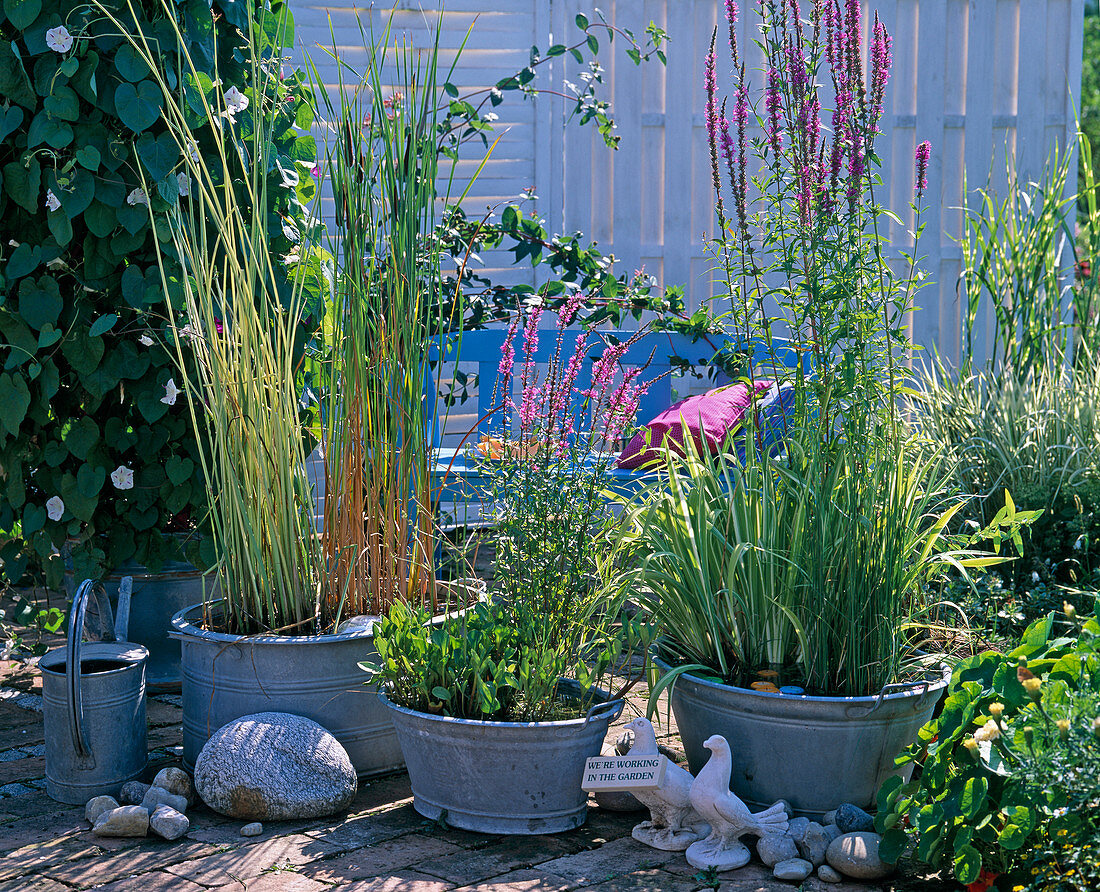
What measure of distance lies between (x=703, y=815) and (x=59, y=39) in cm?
216

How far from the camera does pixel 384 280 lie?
260 cm

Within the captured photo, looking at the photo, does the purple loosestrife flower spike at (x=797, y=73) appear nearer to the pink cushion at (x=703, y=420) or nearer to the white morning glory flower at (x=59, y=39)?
the pink cushion at (x=703, y=420)

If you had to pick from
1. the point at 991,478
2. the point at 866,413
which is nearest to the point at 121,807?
the point at 866,413

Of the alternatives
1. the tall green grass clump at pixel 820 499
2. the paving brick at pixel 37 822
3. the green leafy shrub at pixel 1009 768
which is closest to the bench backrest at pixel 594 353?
the tall green grass clump at pixel 820 499

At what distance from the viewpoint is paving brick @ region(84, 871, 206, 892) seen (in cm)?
199

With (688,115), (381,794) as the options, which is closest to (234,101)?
(381,794)

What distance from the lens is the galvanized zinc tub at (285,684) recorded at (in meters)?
2.43

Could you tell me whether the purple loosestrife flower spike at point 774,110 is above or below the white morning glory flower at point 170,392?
above

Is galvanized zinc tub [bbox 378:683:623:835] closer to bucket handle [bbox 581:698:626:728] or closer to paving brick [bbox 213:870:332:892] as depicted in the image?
bucket handle [bbox 581:698:626:728]

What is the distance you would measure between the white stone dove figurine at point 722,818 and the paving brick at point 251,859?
0.69 m

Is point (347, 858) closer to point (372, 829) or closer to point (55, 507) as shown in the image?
point (372, 829)

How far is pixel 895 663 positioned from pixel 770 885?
1.64 ft

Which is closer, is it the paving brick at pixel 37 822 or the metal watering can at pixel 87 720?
the paving brick at pixel 37 822

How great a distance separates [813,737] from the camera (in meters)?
2.17
